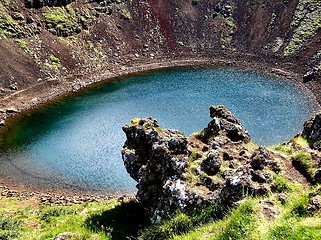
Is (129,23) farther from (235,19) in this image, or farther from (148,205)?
(148,205)

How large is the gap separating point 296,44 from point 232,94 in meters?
31.9

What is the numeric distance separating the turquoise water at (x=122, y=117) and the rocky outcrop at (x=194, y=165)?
21714 mm

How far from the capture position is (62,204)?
3950 cm

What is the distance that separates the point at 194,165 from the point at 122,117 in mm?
46406

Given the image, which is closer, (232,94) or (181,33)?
(232,94)

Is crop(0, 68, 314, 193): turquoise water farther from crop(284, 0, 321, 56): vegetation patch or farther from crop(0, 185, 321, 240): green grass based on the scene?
crop(284, 0, 321, 56): vegetation patch

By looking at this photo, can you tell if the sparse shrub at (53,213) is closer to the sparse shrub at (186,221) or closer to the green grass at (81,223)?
the green grass at (81,223)

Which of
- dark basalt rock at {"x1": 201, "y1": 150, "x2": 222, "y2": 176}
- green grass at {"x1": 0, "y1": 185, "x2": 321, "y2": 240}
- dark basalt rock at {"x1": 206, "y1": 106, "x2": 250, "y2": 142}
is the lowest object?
green grass at {"x1": 0, "y1": 185, "x2": 321, "y2": 240}

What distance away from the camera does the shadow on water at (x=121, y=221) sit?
22547 mm

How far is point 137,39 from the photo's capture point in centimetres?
10056

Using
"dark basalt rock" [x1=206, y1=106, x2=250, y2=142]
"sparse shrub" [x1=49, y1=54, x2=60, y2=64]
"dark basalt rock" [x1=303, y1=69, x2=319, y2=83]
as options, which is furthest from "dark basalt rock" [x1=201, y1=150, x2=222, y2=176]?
"dark basalt rock" [x1=303, y1=69, x2=319, y2=83]

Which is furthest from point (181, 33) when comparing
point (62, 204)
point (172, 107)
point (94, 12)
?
point (62, 204)

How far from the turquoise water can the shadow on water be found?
2042 centimetres

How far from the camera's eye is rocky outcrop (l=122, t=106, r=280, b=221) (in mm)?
18516
